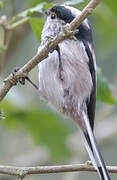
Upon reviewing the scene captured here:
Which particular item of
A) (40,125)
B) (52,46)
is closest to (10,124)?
(40,125)

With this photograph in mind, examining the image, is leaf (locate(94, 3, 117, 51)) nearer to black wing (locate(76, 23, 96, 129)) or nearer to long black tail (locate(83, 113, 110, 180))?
black wing (locate(76, 23, 96, 129))

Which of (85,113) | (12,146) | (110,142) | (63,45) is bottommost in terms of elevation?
(110,142)

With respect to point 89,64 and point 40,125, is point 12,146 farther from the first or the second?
point 89,64

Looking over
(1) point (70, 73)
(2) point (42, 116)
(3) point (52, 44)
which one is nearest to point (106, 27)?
(2) point (42, 116)

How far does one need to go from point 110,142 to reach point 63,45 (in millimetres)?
1432

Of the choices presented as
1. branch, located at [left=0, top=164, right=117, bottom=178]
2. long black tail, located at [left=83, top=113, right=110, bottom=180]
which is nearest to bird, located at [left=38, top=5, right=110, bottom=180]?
long black tail, located at [left=83, top=113, right=110, bottom=180]

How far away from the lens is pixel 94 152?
2.50 metres

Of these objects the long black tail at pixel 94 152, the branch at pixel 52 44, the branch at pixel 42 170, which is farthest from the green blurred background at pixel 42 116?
the branch at pixel 42 170

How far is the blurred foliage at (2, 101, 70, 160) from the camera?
3.28m

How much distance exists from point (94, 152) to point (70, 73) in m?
0.50

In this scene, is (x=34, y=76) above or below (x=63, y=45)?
below

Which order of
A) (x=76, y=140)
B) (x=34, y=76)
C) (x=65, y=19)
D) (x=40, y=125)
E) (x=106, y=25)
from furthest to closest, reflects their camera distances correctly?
(x=76, y=140)
(x=34, y=76)
(x=106, y=25)
(x=40, y=125)
(x=65, y=19)

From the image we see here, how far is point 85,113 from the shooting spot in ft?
9.07

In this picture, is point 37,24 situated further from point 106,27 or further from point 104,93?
point 106,27
